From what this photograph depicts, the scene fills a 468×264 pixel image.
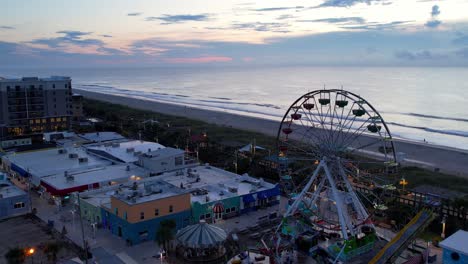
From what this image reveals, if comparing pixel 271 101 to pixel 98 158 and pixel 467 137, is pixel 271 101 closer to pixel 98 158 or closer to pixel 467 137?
pixel 467 137

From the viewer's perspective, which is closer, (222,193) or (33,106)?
(222,193)

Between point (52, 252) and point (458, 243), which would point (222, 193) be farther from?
point (458, 243)

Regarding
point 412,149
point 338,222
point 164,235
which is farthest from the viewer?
point 412,149

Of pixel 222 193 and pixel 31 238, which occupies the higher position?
pixel 222 193

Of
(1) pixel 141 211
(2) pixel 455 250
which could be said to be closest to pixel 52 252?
(1) pixel 141 211

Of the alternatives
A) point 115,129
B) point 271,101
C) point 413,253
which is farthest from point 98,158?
point 271,101

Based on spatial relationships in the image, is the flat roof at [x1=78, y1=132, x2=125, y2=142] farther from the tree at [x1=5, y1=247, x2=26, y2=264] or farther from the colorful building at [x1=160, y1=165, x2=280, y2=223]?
the tree at [x1=5, y1=247, x2=26, y2=264]

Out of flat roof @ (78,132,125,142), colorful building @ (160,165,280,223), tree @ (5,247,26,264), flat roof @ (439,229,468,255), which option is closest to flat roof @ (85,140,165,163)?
flat roof @ (78,132,125,142)
